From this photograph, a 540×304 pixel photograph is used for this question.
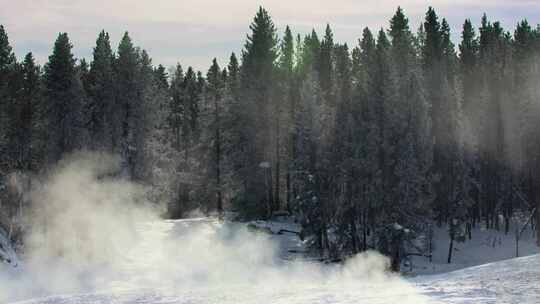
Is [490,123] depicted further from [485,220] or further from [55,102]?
[55,102]

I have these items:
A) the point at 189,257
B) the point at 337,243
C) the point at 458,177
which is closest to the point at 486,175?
the point at 458,177

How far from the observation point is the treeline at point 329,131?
129 ft

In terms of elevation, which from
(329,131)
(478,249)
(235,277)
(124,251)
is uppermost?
(329,131)

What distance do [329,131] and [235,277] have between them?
15.4 metres

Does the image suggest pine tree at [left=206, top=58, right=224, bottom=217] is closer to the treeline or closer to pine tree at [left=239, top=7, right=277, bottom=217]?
the treeline

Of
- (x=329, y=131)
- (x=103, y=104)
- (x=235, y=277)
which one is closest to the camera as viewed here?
(x=235, y=277)

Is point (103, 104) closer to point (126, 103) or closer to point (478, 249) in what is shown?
point (126, 103)

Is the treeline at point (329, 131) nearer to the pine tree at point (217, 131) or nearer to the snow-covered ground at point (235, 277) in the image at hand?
the pine tree at point (217, 131)

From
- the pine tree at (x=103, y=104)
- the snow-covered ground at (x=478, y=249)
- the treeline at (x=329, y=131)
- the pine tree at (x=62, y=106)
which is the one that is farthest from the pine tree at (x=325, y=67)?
the pine tree at (x=62, y=106)

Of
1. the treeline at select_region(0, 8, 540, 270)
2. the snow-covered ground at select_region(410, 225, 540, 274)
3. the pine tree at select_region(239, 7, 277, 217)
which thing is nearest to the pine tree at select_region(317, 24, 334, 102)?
the treeline at select_region(0, 8, 540, 270)

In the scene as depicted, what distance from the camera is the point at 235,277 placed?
105 feet

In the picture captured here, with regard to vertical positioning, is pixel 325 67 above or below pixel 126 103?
above

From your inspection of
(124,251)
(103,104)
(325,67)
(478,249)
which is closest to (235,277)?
(124,251)

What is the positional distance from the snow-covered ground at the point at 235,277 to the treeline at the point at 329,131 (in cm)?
355
